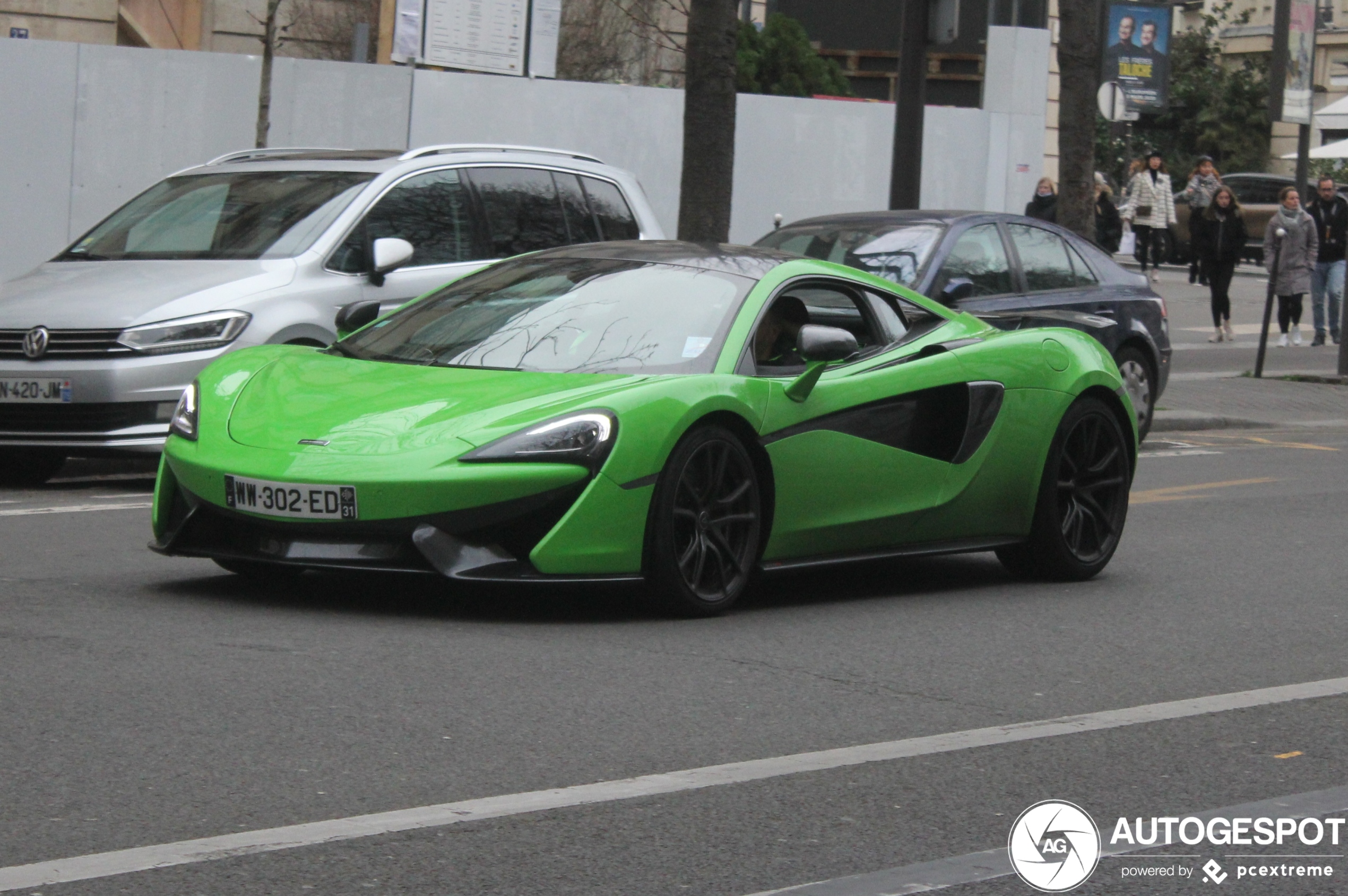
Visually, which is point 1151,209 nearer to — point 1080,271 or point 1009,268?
point 1080,271

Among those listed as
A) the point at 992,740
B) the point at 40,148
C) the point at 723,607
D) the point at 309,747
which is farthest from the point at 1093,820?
the point at 40,148

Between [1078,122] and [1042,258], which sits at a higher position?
[1078,122]

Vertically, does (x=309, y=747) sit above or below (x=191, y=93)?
below

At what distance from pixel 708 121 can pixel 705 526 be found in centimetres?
912

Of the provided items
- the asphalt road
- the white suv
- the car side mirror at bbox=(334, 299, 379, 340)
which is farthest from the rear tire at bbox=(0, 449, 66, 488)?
the car side mirror at bbox=(334, 299, 379, 340)

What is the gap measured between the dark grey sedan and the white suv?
1.33 meters

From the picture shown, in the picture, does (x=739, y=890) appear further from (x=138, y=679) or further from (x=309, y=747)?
(x=138, y=679)

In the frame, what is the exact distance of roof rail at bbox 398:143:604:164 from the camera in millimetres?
11680

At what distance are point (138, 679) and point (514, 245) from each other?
6.45m

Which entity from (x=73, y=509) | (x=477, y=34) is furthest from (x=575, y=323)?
(x=477, y=34)

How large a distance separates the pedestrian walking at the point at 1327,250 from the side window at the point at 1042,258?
11.5 meters

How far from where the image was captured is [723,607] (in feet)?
23.6

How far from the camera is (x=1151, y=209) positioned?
112 feet

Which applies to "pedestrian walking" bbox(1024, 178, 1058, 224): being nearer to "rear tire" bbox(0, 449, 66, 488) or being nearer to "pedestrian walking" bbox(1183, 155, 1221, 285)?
"pedestrian walking" bbox(1183, 155, 1221, 285)
